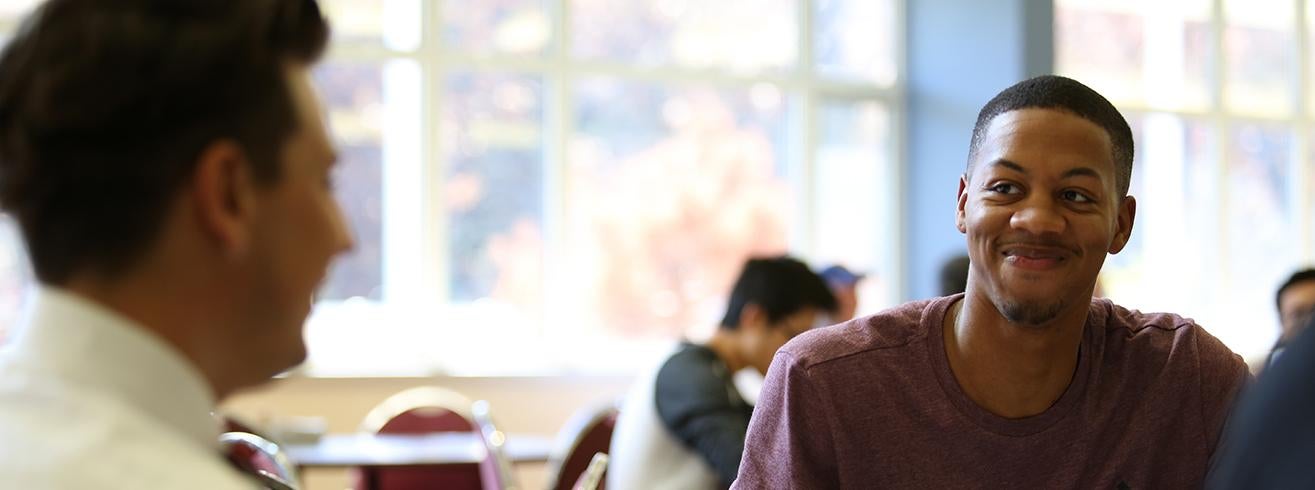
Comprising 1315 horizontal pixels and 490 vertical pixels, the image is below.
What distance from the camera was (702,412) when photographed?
2.98 meters

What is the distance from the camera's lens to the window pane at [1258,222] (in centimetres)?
906

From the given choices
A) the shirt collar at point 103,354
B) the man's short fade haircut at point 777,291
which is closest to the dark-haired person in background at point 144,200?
the shirt collar at point 103,354

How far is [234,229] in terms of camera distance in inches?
31.4

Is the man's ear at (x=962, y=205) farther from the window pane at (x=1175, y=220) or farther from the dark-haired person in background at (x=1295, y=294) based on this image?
the window pane at (x=1175, y=220)

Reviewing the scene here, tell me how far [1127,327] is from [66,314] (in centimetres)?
139

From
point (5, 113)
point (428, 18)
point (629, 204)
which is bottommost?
point (629, 204)

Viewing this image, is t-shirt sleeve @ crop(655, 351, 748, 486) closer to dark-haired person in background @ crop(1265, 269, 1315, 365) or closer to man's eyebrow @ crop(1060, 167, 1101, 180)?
man's eyebrow @ crop(1060, 167, 1101, 180)

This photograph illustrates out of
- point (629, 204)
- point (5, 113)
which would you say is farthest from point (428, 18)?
point (5, 113)

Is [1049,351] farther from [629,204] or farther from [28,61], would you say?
[629,204]

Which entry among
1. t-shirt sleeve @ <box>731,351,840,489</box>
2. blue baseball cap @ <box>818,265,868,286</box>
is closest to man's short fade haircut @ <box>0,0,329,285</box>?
t-shirt sleeve @ <box>731,351,840,489</box>

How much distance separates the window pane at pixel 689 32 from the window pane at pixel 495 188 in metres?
0.42

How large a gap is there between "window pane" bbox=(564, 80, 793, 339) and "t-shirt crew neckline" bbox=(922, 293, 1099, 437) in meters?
5.42

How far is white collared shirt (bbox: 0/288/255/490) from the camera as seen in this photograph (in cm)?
69

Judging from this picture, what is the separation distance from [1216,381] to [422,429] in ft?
12.1
